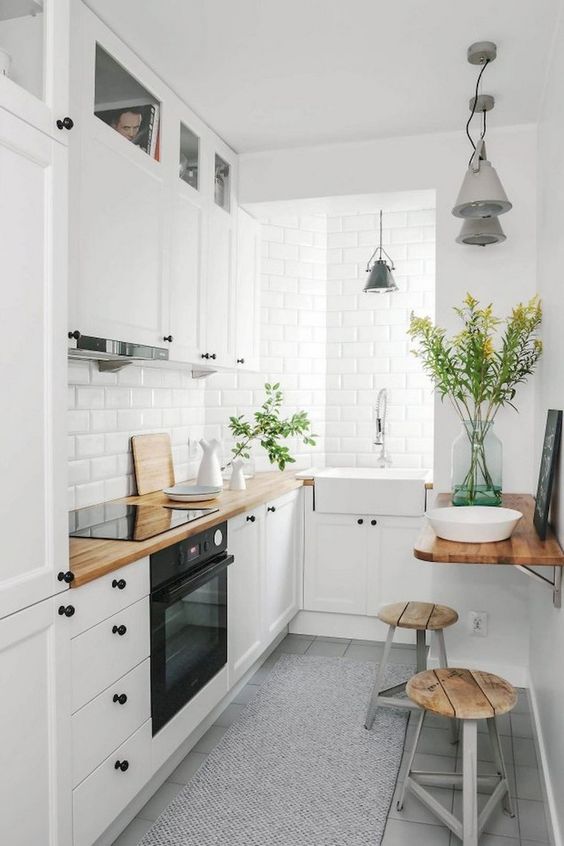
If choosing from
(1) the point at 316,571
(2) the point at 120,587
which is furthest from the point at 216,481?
(2) the point at 120,587

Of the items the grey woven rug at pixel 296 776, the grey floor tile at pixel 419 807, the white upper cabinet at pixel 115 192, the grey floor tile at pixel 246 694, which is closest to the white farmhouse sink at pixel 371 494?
the grey woven rug at pixel 296 776

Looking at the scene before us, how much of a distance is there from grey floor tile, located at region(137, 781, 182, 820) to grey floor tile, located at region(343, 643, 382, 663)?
141cm

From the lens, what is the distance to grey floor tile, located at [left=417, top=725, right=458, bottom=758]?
2728 millimetres

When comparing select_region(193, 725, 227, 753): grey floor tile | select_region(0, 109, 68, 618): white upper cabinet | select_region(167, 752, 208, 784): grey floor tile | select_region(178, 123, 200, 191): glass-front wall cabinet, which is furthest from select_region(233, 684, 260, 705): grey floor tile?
select_region(178, 123, 200, 191): glass-front wall cabinet

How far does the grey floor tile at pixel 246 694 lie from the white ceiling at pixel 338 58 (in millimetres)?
2603

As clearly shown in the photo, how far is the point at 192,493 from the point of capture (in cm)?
308

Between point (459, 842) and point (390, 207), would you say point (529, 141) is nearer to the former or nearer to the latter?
point (390, 207)

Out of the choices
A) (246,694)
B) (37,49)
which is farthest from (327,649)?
(37,49)

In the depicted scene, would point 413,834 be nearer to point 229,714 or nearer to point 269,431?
point 229,714

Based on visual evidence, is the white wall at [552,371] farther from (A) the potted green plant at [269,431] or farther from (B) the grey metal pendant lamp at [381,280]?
(A) the potted green plant at [269,431]

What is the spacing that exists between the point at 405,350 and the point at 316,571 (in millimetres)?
1443

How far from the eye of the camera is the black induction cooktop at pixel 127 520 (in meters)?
2.32

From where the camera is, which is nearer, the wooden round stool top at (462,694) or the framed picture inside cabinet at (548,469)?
the wooden round stool top at (462,694)

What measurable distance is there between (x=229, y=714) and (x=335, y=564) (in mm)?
1149
